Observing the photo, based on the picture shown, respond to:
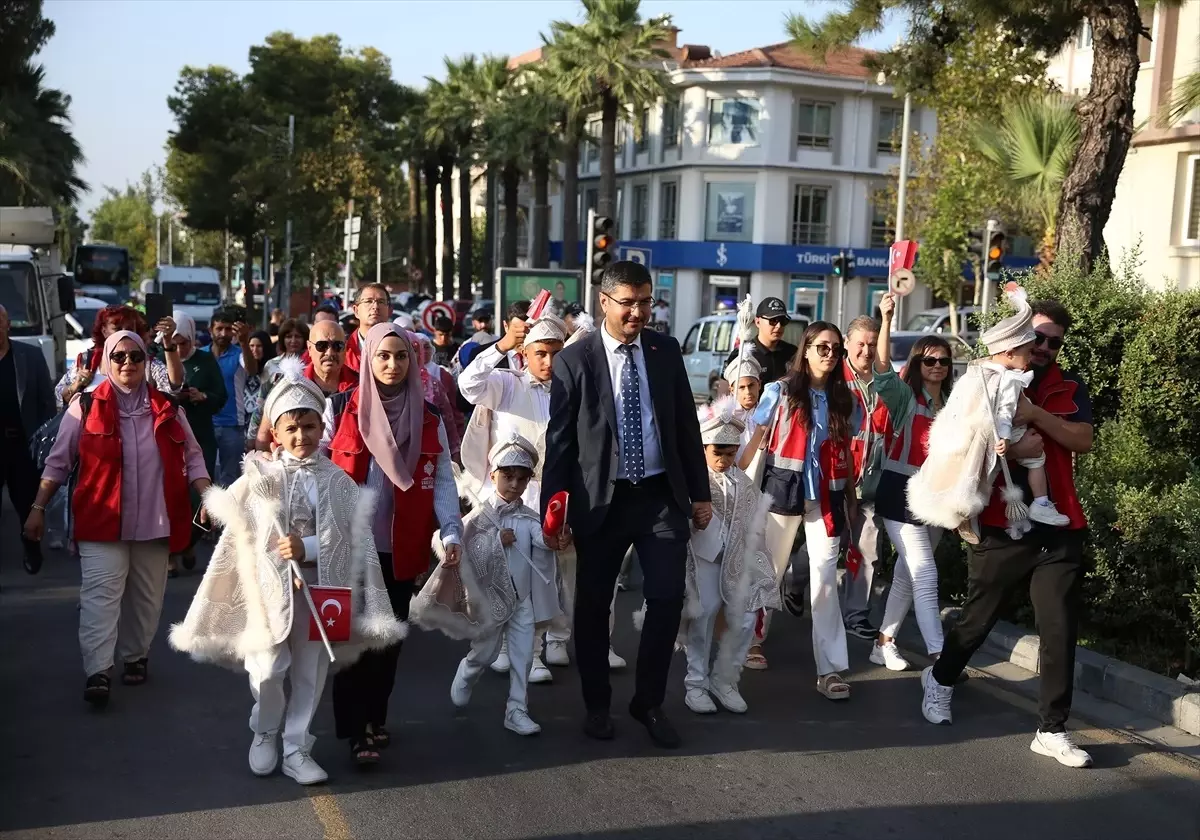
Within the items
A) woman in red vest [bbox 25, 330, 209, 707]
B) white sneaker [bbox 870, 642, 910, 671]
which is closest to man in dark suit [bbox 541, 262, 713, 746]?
woman in red vest [bbox 25, 330, 209, 707]

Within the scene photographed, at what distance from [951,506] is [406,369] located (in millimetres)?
2388

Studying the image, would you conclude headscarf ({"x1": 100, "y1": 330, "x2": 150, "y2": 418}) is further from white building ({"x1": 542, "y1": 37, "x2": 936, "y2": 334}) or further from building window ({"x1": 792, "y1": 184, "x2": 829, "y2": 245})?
building window ({"x1": 792, "y1": 184, "x2": 829, "y2": 245})

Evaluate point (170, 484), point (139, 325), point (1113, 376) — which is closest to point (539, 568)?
point (170, 484)

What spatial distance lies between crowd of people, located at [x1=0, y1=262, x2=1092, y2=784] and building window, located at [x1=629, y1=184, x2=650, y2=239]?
4960cm

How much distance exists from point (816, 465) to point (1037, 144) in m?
7.24

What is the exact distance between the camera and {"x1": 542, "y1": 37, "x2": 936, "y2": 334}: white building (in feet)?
172

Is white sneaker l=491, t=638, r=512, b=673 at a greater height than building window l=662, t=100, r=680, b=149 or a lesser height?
lesser

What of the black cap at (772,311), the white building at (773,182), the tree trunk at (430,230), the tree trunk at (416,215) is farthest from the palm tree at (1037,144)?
the tree trunk at (416,215)

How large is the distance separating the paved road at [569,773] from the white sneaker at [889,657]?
332 millimetres

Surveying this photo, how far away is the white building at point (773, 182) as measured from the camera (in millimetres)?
52312

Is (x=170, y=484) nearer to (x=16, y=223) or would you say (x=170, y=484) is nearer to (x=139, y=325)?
(x=139, y=325)

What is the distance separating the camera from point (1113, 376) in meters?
9.30

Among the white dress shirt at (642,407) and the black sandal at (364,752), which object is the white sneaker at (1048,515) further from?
the black sandal at (364,752)

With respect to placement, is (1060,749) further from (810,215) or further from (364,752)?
(810,215)
